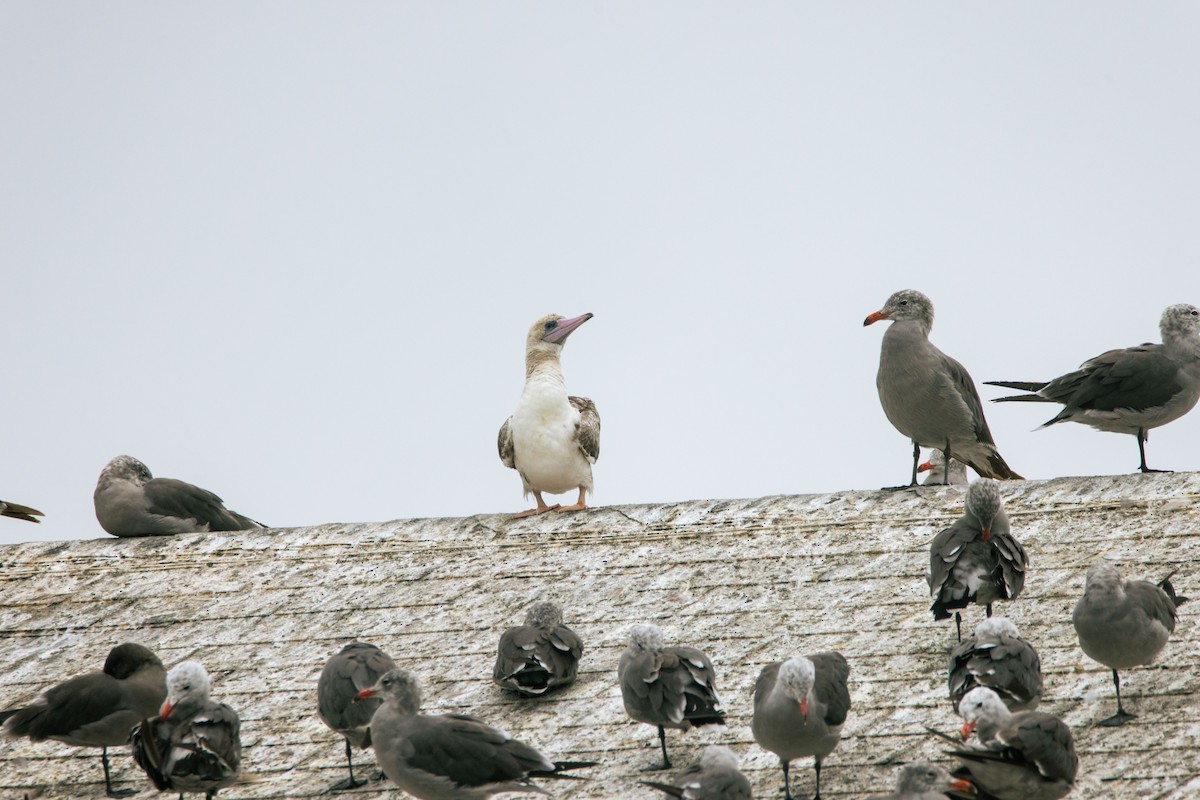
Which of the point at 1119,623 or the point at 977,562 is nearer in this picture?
the point at 1119,623

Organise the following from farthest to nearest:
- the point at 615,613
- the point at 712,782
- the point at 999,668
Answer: the point at 615,613
the point at 999,668
the point at 712,782

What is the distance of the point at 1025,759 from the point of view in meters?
6.18

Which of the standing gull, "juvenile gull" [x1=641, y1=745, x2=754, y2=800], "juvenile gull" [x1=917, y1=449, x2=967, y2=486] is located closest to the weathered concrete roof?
"juvenile gull" [x1=641, y1=745, x2=754, y2=800]

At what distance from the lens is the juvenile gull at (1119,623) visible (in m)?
7.21

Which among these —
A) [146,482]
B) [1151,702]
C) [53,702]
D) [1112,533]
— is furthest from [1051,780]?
[146,482]

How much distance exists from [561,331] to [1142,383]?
14.7 feet

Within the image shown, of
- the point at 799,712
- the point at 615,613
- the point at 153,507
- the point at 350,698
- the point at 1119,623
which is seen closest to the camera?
the point at 799,712

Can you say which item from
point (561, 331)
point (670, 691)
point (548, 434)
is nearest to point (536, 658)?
point (670, 691)

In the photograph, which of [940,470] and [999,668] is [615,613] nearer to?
[999,668]

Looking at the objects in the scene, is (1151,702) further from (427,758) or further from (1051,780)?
(427,758)

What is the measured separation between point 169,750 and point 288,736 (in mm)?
1218

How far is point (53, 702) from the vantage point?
26.7 ft

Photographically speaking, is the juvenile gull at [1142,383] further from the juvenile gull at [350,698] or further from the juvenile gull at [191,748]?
the juvenile gull at [191,748]

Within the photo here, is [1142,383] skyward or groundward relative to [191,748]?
skyward
